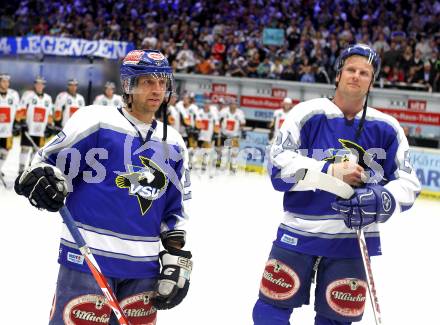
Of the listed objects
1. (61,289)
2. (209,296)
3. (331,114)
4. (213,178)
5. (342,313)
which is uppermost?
(331,114)

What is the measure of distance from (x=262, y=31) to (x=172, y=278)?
53.9 feet

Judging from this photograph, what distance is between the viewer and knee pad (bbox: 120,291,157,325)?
2580mm

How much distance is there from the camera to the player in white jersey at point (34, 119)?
34.5 feet

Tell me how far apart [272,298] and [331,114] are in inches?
34.4

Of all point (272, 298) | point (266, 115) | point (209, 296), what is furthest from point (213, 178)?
point (272, 298)

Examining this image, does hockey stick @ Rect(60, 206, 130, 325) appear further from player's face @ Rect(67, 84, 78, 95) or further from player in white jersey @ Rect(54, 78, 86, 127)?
player's face @ Rect(67, 84, 78, 95)

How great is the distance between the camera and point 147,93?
2.63 meters

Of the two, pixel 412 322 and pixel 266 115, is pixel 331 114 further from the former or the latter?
pixel 266 115

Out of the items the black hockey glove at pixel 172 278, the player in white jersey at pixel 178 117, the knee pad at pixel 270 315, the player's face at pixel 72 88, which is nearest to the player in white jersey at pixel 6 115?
the player's face at pixel 72 88

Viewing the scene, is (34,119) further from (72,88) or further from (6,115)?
(72,88)

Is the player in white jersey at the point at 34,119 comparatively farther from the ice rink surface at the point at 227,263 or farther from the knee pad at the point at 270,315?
the knee pad at the point at 270,315

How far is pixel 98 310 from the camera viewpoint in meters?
2.54

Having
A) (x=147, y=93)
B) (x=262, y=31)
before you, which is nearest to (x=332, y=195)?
(x=147, y=93)

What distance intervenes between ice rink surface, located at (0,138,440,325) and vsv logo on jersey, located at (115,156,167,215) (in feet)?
7.11
